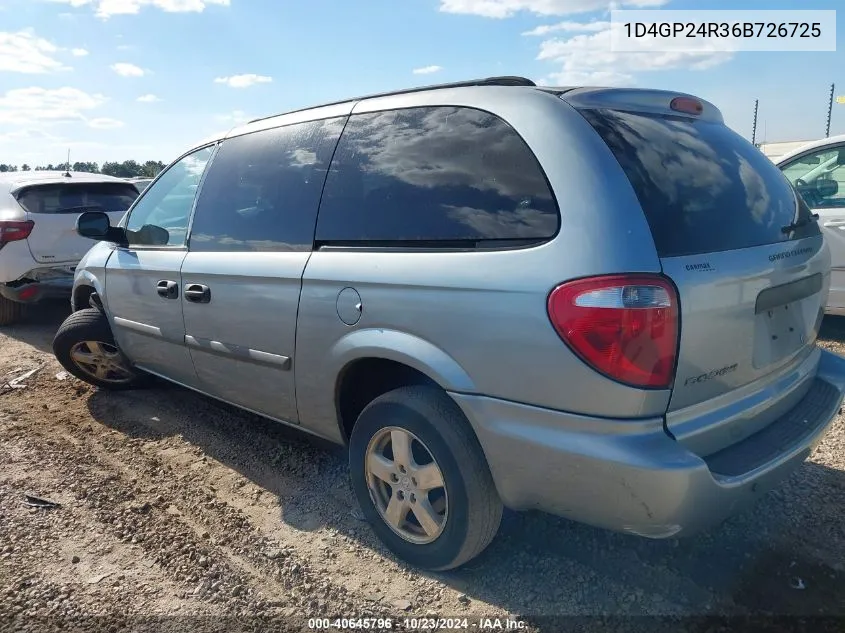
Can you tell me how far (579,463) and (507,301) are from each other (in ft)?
1.84

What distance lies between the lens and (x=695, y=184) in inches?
90.7

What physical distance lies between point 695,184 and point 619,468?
1.05 meters

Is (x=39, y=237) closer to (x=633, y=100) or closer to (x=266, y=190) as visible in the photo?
(x=266, y=190)

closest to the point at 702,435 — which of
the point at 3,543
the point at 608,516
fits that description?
the point at 608,516

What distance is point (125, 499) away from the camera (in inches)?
129

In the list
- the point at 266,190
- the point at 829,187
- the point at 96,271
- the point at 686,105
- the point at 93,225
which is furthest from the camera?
the point at 829,187

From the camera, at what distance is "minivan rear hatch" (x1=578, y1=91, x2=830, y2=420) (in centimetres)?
207

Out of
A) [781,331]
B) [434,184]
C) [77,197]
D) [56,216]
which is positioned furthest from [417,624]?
[77,197]

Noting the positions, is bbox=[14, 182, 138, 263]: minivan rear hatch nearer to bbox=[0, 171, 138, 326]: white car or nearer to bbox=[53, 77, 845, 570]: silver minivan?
bbox=[0, 171, 138, 326]: white car

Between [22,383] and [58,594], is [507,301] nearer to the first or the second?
[58,594]

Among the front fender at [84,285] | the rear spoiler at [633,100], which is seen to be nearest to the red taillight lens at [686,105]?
the rear spoiler at [633,100]

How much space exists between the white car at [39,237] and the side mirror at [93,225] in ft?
9.96

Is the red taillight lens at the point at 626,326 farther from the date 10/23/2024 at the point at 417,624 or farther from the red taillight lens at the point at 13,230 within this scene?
the red taillight lens at the point at 13,230

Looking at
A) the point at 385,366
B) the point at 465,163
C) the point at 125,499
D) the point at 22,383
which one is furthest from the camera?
the point at 22,383
